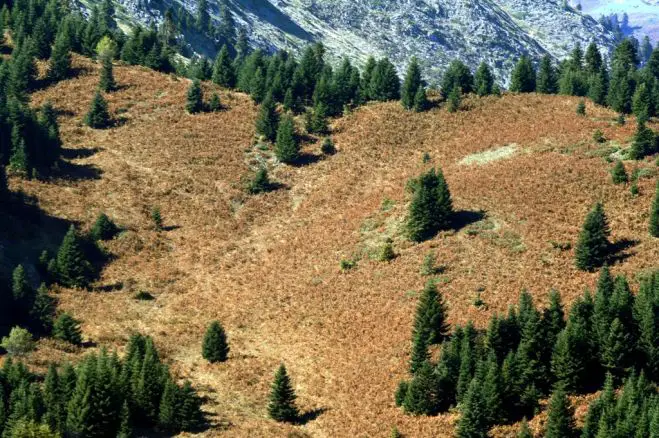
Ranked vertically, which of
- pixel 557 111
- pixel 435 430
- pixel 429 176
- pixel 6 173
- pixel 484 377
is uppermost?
pixel 557 111

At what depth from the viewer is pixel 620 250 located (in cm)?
6506

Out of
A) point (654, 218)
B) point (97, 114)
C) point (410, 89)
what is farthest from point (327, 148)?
point (654, 218)

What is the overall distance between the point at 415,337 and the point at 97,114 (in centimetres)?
5860

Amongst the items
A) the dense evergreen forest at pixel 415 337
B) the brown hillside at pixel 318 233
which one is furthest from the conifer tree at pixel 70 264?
the brown hillside at pixel 318 233

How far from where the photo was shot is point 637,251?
2530 inches

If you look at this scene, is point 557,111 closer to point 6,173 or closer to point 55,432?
point 6,173

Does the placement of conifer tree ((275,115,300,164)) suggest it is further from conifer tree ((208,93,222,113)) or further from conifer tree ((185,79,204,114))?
conifer tree ((185,79,204,114))

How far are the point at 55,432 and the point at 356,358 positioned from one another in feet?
73.6

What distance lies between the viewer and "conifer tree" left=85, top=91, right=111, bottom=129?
98750 mm

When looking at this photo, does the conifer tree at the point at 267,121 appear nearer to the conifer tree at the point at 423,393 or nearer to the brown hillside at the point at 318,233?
the brown hillside at the point at 318,233

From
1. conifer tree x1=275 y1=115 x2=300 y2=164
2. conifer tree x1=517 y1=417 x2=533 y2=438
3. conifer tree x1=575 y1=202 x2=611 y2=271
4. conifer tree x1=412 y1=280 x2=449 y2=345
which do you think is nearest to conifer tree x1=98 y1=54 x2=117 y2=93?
conifer tree x1=275 y1=115 x2=300 y2=164

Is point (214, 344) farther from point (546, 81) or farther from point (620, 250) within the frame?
point (546, 81)

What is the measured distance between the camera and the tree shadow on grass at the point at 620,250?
6356cm

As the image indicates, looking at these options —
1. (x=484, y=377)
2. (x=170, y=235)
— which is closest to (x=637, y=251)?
(x=484, y=377)
